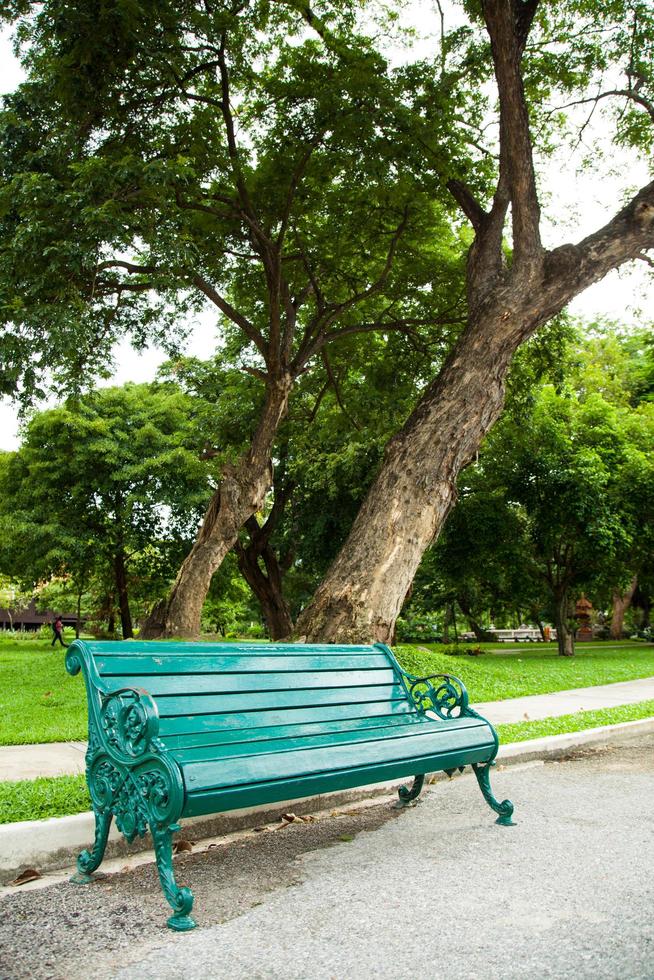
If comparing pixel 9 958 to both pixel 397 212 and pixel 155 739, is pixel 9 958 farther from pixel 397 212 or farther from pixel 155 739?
pixel 397 212

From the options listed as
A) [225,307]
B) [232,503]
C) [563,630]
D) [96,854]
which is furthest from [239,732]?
[563,630]

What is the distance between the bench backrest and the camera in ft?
12.8

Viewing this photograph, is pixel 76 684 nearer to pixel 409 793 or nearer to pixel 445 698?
pixel 409 793

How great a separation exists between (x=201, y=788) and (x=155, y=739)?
0.33 metres

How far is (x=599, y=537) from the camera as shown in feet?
67.3

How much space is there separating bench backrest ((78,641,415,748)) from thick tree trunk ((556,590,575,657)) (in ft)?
64.6

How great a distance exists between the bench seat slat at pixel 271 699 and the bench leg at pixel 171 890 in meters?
0.82

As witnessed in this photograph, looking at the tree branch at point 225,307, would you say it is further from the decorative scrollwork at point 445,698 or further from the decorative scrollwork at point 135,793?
the decorative scrollwork at point 135,793

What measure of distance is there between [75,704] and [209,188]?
7.95 m

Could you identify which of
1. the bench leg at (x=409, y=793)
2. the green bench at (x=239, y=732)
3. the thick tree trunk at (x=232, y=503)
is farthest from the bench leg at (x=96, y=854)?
the thick tree trunk at (x=232, y=503)

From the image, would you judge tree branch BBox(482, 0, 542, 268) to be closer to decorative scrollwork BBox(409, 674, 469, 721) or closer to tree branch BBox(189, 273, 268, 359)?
tree branch BBox(189, 273, 268, 359)

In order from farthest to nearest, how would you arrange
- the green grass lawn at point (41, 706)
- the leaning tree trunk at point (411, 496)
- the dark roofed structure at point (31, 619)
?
the dark roofed structure at point (31, 619) → the leaning tree trunk at point (411, 496) → the green grass lawn at point (41, 706)

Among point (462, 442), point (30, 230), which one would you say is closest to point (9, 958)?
point (462, 442)

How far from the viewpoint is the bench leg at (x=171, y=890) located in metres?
3.03
